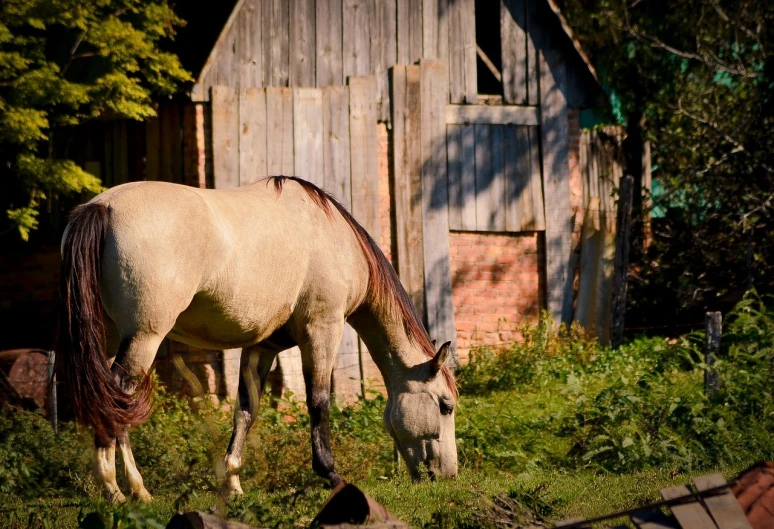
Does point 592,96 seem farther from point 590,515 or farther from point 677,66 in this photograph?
point 590,515

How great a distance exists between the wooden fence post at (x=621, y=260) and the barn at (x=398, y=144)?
52 centimetres

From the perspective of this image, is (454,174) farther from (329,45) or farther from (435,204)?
(329,45)

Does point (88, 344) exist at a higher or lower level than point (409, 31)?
lower

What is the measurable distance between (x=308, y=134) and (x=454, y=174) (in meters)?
1.88

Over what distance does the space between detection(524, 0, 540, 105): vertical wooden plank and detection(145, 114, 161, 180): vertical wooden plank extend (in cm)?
439

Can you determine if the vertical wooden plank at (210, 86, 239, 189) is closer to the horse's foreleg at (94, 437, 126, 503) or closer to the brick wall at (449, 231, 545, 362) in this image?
the brick wall at (449, 231, 545, 362)

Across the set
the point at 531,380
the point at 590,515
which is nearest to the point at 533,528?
the point at 590,515

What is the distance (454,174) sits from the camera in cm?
1177

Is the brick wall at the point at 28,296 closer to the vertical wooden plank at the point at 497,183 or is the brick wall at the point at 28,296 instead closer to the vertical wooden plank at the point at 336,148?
the vertical wooden plank at the point at 336,148

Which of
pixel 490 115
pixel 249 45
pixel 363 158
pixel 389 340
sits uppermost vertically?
pixel 249 45

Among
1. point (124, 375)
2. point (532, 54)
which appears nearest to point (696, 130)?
point (532, 54)

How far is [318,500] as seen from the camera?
218 inches

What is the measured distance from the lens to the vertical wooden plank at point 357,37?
37.5 ft

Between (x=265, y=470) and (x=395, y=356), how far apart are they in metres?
1.29
